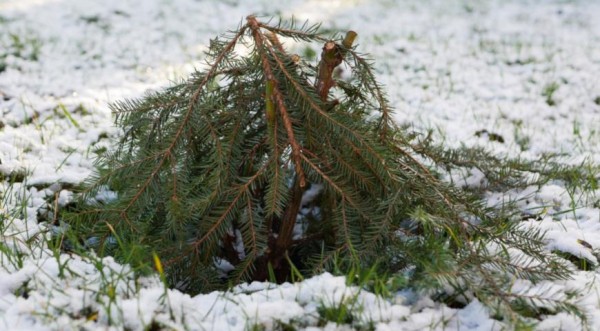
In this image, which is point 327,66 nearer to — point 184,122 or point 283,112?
point 283,112

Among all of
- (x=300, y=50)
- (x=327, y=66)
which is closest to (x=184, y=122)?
(x=327, y=66)

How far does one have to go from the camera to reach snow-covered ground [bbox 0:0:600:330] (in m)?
1.61

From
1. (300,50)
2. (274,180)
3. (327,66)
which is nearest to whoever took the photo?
(274,180)

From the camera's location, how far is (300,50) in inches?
248

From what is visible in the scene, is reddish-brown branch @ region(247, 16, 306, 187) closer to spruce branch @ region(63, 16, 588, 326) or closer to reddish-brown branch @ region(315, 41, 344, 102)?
spruce branch @ region(63, 16, 588, 326)

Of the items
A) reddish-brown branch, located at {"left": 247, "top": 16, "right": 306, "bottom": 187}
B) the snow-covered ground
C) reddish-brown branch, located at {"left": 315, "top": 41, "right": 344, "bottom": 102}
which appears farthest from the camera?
reddish-brown branch, located at {"left": 315, "top": 41, "right": 344, "bottom": 102}

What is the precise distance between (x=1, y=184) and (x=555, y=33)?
6491mm

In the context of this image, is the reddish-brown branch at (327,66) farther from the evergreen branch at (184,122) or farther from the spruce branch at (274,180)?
the evergreen branch at (184,122)

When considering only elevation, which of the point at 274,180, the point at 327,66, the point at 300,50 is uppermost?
the point at 300,50

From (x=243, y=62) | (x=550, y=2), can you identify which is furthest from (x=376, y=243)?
(x=550, y=2)

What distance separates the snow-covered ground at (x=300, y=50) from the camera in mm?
1605

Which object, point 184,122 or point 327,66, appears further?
point 327,66

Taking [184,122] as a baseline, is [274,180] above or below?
below

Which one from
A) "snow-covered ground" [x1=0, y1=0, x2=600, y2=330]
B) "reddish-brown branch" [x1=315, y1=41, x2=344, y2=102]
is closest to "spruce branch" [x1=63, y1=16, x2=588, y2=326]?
"reddish-brown branch" [x1=315, y1=41, x2=344, y2=102]
